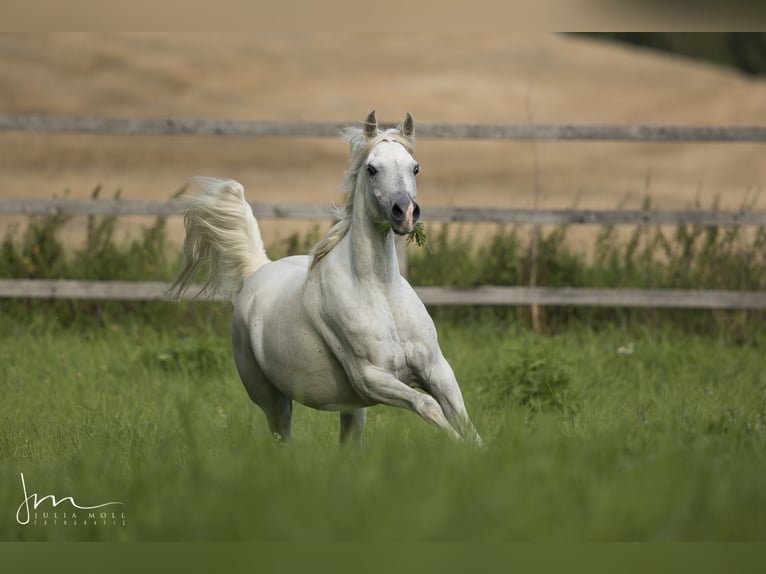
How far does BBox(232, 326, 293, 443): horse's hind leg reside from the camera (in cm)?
527

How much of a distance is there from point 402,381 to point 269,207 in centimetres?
525

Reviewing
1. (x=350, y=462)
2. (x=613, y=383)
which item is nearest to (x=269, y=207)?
(x=613, y=383)

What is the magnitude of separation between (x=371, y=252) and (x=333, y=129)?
520 cm

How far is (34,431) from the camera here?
5426 millimetres

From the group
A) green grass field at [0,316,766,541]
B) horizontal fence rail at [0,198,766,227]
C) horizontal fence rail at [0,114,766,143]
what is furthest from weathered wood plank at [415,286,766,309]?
green grass field at [0,316,766,541]

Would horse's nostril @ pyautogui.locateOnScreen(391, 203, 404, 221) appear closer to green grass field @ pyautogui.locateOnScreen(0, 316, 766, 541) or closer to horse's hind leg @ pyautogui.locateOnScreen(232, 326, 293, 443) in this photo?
green grass field @ pyautogui.locateOnScreen(0, 316, 766, 541)

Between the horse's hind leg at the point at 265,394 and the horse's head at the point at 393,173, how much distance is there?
1.25m

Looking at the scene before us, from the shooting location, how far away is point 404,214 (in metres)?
4.12

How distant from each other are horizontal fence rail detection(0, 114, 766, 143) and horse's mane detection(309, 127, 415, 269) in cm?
467

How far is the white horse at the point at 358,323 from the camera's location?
434 centimetres

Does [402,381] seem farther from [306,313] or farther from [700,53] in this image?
[700,53]

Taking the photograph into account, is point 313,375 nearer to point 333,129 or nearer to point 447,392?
point 447,392

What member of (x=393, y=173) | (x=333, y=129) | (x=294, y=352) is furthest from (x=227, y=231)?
(x=333, y=129)

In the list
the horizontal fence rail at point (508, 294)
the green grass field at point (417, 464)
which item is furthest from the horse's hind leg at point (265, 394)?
the horizontal fence rail at point (508, 294)
